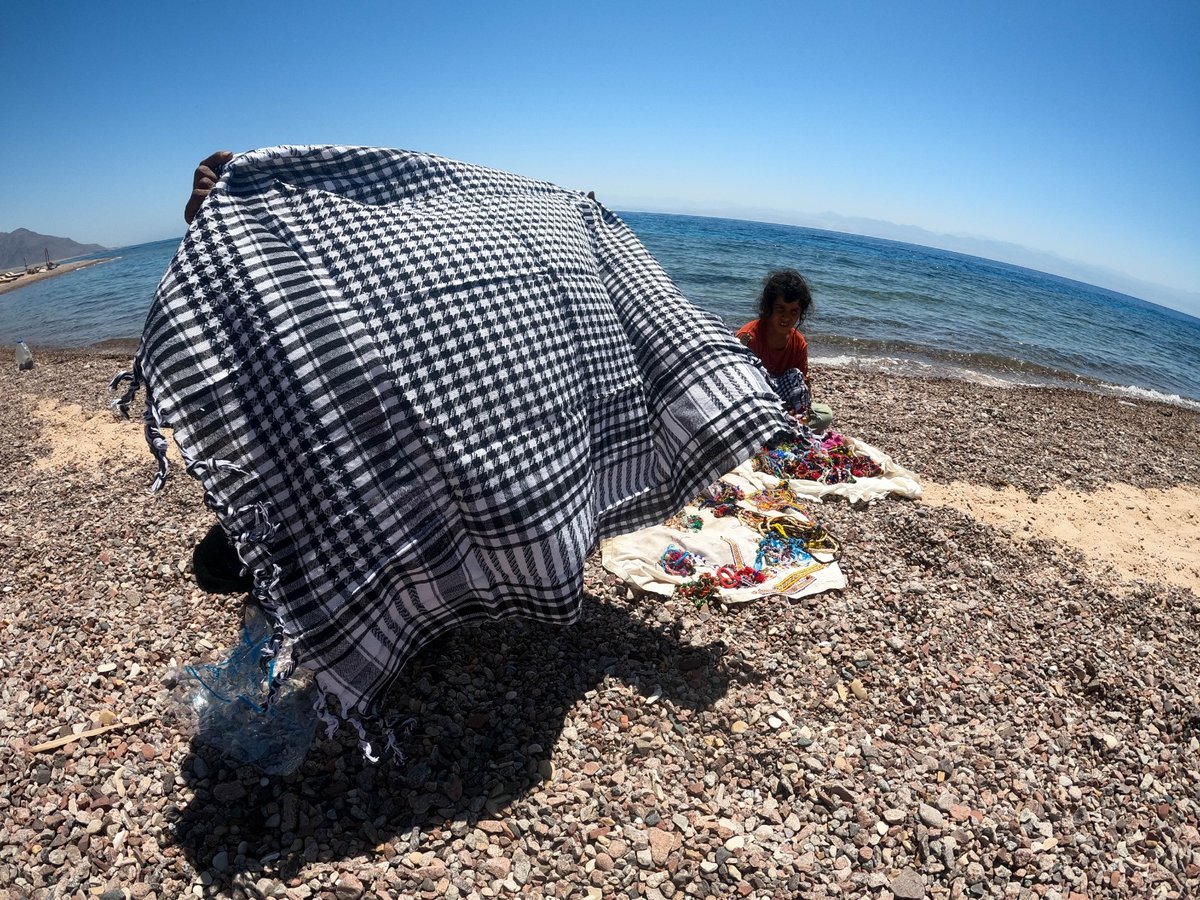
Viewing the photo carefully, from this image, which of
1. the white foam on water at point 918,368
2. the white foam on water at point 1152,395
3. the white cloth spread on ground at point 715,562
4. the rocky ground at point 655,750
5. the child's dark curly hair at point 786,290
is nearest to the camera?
the rocky ground at point 655,750

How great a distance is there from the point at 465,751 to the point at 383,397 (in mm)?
1674

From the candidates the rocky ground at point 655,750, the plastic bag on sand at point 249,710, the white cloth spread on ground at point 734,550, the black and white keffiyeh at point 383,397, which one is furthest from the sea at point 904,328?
the plastic bag on sand at point 249,710

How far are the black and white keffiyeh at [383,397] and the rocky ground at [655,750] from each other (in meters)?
0.74

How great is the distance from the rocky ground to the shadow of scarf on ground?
0.01 metres

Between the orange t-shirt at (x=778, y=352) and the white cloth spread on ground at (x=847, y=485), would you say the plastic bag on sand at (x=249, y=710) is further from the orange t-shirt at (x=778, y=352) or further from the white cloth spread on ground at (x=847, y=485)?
the orange t-shirt at (x=778, y=352)

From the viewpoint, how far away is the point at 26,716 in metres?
2.73

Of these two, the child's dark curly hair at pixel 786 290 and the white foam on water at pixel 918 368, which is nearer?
the child's dark curly hair at pixel 786 290

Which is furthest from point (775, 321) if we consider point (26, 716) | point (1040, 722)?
point (26, 716)

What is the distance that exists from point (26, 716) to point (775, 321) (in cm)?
545

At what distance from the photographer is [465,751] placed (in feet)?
8.86

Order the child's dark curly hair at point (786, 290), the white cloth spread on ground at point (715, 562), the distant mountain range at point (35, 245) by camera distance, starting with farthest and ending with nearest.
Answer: the distant mountain range at point (35, 245) → the child's dark curly hair at point (786, 290) → the white cloth spread on ground at point (715, 562)

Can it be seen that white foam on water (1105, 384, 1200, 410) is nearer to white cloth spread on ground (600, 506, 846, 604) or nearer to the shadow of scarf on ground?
white cloth spread on ground (600, 506, 846, 604)

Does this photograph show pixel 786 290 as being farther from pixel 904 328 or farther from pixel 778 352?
pixel 904 328

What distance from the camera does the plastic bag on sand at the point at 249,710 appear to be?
2615 millimetres
